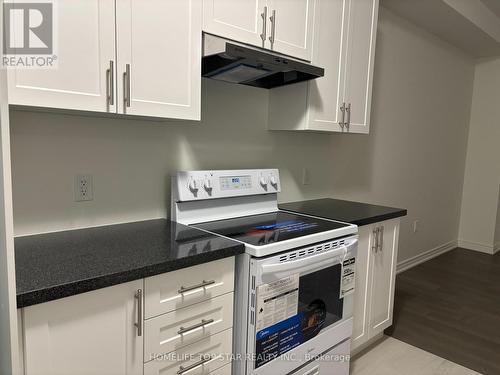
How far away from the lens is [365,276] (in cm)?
229

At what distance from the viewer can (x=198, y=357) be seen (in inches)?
57.4

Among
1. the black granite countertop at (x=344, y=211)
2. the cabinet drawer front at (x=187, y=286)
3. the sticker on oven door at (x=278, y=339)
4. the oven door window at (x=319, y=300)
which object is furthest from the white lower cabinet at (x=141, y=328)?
the black granite countertop at (x=344, y=211)

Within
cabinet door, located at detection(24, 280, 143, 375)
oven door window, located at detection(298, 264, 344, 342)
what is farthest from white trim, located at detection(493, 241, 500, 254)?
cabinet door, located at detection(24, 280, 143, 375)

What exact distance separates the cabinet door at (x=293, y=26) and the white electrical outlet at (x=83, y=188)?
109 cm

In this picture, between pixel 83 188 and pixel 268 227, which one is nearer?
pixel 83 188

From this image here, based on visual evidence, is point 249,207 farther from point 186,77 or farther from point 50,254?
point 50,254

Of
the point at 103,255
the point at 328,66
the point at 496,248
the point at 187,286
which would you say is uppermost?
the point at 328,66

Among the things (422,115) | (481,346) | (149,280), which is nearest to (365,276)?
(481,346)

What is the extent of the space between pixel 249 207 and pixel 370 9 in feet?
4.82

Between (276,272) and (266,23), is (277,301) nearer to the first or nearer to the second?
(276,272)

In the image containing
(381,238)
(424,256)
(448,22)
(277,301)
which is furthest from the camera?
(424,256)

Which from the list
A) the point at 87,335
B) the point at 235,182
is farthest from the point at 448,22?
the point at 87,335

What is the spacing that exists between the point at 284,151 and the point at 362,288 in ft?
3.29

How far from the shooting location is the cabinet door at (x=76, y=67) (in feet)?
3.93
